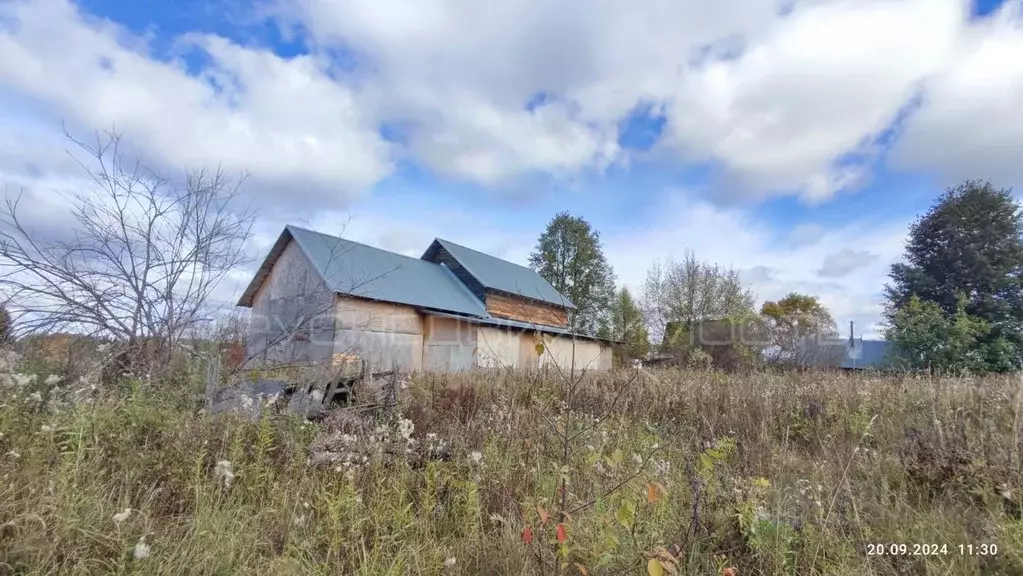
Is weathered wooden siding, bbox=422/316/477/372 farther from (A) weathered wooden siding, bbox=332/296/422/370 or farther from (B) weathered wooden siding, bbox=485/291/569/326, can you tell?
(B) weathered wooden siding, bbox=485/291/569/326

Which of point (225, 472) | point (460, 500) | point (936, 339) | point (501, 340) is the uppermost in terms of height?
point (936, 339)

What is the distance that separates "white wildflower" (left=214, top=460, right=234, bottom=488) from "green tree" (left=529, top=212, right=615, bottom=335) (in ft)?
107

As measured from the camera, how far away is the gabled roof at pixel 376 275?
54.2 ft

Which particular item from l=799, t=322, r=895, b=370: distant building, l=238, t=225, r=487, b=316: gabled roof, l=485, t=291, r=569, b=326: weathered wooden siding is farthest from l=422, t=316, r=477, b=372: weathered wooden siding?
l=799, t=322, r=895, b=370: distant building

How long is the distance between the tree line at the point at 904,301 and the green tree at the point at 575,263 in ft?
0.26

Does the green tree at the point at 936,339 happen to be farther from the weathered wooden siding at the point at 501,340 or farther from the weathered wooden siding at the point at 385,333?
the weathered wooden siding at the point at 385,333

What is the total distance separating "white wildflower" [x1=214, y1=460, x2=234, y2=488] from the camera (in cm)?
262

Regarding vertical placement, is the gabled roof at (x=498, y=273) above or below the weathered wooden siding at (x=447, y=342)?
above

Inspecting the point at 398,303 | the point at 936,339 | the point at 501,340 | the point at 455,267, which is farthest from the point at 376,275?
the point at 936,339

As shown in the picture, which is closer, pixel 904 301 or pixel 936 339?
pixel 936 339

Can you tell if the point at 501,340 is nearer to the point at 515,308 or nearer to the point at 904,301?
the point at 515,308

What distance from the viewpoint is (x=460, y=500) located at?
10.3 feet

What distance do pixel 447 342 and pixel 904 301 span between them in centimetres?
2495

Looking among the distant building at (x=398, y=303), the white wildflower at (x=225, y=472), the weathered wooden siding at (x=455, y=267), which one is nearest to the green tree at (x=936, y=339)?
the distant building at (x=398, y=303)
